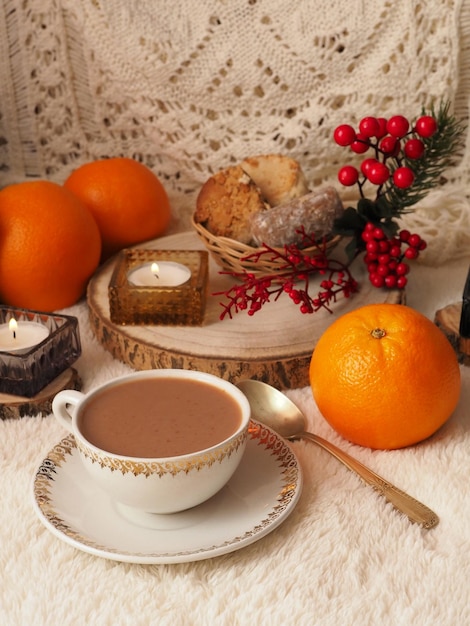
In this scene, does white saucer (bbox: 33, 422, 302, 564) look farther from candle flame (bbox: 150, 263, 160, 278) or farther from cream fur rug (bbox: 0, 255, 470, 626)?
candle flame (bbox: 150, 263, 160, 278)

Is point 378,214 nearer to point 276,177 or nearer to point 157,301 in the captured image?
point 276,177

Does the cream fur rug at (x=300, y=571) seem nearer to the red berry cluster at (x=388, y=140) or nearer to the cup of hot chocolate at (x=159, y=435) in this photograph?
the cup of hot chocolate at (x=159, y=435)

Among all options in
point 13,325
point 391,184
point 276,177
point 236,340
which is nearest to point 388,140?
point 391,184

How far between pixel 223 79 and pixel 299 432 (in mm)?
736

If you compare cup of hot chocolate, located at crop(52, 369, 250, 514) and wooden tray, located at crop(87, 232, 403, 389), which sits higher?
cup of hot chocolate, located at crop(52, 369, 250, 514)

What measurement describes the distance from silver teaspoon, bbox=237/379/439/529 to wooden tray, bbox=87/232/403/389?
0.16 ft

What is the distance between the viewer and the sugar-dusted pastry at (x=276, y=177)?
46.0 inches

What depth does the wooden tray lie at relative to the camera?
0.98 meters

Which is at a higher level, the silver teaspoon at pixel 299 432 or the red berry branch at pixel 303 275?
the red berry branch at pixel 303 275

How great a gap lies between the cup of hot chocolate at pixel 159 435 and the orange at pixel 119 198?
1.75 ft

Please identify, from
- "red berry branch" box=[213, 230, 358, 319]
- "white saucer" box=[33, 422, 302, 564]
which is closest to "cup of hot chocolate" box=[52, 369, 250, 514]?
"white saucer" box=[33, 422, 302, 564]

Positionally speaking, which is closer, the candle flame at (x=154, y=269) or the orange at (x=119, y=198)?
the candle flame at (x=154, y=269)

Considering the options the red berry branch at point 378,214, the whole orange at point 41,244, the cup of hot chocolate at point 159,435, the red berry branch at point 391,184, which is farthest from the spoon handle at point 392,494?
the whole orange at point 41,244

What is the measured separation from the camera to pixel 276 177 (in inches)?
46.5
